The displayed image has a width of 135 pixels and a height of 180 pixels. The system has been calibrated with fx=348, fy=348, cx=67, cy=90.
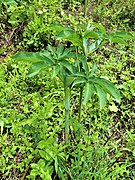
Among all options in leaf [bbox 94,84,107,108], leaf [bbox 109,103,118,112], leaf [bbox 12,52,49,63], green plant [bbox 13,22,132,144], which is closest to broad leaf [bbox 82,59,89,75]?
green plant [bbox 13,22,132,144]

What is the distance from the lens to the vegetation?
2.02 metres

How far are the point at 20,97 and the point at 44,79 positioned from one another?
267 millimetres

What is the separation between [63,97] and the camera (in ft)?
8.98

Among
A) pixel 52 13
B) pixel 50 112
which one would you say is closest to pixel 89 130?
pixel 50 112

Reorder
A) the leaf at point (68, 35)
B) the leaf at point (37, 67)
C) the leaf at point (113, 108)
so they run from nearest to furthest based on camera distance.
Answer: the leaf at point (68, 35) → the leaf at point (37, 67) → the leaf at point (113, 108)

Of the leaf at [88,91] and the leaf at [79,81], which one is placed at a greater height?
the leaf at [79,81]

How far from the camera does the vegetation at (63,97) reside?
2.02 m

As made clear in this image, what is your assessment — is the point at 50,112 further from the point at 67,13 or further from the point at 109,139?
the point at 67,13

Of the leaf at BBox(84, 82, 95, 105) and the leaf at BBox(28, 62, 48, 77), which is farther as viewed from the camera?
the leaf at BBox(28, 62, 48, 77)

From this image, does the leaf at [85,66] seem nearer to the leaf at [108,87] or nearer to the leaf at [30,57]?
the leaf at [108,87]

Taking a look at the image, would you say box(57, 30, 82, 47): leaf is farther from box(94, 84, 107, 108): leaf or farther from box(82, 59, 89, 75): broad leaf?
box(94, 84, 107, 108): leaf

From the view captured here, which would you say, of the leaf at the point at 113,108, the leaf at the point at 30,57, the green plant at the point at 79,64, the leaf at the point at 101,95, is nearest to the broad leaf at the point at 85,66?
the green plant at the point at 79,64

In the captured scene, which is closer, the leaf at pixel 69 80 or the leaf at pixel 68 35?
the leaf at pixel 68 35

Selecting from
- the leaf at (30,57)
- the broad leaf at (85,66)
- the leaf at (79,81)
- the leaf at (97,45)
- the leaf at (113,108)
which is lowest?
the leaf at (113,108)
